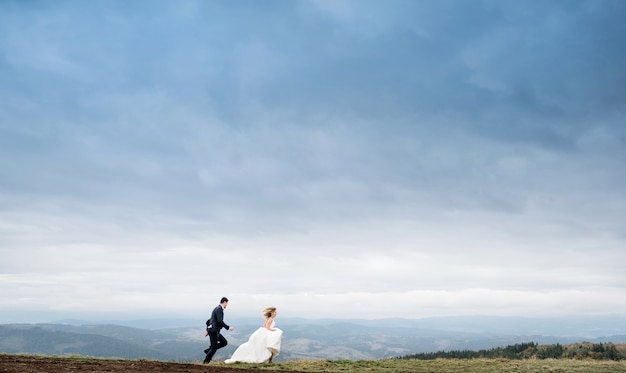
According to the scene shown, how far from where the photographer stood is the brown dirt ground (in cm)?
1692

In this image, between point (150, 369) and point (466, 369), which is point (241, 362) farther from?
point (466, 369)

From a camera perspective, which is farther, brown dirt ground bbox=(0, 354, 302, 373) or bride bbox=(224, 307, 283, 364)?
bride bbox=(224, 307, 283, 364)

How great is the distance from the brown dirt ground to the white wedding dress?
488 centimetres

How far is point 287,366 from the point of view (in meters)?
24.0

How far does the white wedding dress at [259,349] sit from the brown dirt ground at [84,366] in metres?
4.88

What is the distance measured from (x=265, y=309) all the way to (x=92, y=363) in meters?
9.95

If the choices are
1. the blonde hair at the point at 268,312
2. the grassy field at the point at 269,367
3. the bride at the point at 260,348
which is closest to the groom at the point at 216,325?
the bride at the point at 260,348

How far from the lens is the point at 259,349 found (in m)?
26.2

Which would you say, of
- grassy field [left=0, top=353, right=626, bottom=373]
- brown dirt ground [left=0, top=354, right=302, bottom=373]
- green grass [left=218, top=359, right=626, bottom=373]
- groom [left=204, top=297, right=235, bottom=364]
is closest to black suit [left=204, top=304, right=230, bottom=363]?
groom [left=204, top=297, right=235, bottom=364]

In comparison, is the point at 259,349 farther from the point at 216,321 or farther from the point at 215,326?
the point at 216,321

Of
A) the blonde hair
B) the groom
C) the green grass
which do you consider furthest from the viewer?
the blonde hair

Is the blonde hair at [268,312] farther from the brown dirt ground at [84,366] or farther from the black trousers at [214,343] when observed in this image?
the brown dirt ground at [84,366]

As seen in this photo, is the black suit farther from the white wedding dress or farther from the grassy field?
the grassy field

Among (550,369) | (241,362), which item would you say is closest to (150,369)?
(241,362)
